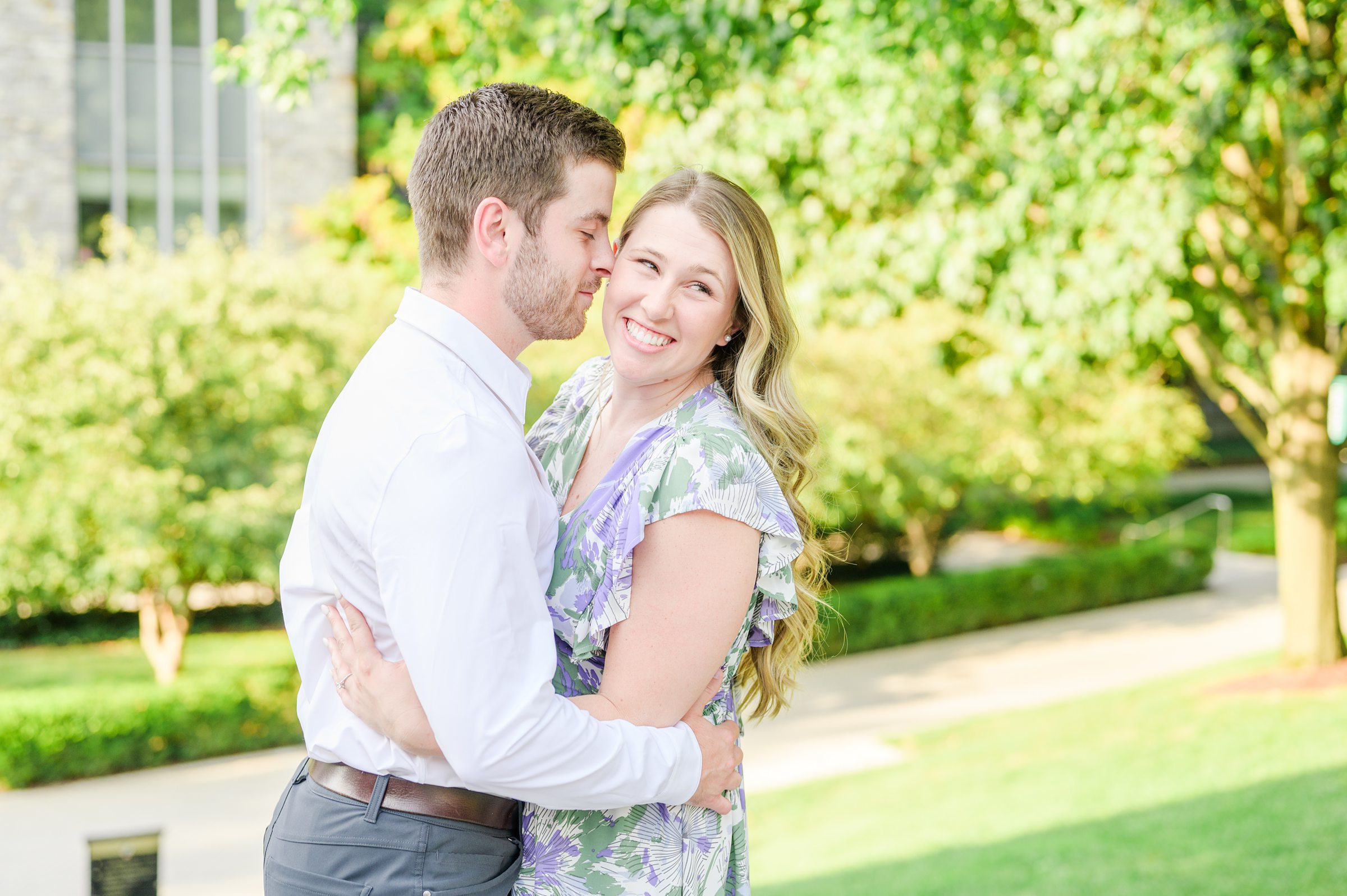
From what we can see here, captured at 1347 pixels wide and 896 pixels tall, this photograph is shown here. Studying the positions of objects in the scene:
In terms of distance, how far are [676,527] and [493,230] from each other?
62cm

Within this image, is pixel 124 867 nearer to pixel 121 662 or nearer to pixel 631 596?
pixel 631 596

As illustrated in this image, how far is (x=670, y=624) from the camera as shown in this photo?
82.6 inches

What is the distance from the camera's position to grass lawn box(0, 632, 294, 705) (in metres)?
12.7

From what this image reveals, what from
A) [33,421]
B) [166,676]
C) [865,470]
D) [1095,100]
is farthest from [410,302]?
[865,470]

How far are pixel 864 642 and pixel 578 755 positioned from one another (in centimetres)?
1394

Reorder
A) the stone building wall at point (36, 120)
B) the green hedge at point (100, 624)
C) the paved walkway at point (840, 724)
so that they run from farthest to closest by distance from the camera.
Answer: the stone building wall at point (36, 120) → the green hedge at point (100, 624) → the paved walkway at point (840, 724)

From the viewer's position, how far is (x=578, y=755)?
191 centimetres

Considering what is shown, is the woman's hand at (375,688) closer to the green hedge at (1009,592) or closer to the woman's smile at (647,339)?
the woman's smile at (647,339)

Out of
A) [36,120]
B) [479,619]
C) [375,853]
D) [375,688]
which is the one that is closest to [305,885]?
[375,853]

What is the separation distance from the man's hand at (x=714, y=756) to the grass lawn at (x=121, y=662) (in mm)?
10322

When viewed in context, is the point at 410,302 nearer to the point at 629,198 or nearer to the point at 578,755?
the point at 578,755

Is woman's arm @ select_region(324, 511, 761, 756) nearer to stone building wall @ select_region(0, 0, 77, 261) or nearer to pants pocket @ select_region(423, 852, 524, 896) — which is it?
pants pocket @ select_region(423, 852, 524, 896)

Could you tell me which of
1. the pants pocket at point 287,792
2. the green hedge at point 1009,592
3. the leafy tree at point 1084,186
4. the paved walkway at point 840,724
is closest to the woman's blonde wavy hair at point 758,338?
the pants pocket at point 287,792

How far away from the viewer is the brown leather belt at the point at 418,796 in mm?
2062
